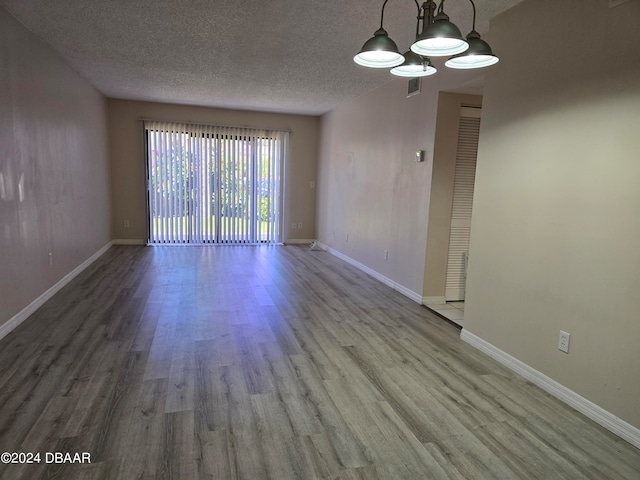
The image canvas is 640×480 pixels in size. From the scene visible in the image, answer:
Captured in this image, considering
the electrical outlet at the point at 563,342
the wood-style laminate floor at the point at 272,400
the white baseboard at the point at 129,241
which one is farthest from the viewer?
the white baseboard at the point at 129,241

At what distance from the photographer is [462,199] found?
175 inches

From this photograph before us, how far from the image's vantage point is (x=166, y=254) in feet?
22.0

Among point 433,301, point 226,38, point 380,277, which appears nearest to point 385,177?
point 380,277

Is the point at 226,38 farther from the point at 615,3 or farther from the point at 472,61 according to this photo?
the point at 615,3

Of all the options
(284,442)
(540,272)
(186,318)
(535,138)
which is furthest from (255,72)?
(284,442)

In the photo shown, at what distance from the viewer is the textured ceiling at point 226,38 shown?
309cm

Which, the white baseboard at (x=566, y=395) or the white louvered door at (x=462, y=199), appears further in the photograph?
the white louvered door at (x=462, y=199)

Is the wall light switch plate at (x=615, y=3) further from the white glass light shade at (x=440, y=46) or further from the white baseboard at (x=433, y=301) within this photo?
the white baseboard at (x=433, y=301)

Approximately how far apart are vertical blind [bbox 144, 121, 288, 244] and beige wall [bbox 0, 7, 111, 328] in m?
1.64

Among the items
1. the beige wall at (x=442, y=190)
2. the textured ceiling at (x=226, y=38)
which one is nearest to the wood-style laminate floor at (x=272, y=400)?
the beige wall at (x=442, y=190)

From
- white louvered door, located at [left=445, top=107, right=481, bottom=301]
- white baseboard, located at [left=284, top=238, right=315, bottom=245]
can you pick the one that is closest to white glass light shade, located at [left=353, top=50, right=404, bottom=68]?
white louvered door, located at [left=445, top=107, right=481, bottom=301]

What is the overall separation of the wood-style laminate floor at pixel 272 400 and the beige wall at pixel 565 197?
352 millimetres

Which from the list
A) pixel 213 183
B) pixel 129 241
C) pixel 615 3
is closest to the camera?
pixel 615 3

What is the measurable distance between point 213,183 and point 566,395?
6.65 metres
